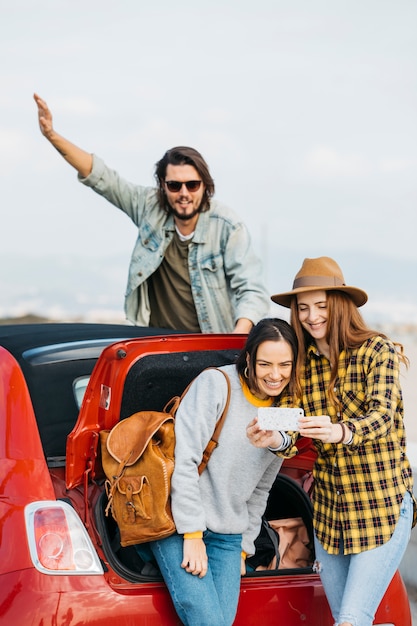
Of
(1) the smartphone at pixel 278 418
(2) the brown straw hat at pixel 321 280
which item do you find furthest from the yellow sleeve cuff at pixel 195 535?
(2) the brown straw hat at pixel 321 280

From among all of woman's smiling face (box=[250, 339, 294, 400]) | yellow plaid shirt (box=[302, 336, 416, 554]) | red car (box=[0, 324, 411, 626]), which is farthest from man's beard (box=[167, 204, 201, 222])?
yellow plaid shirt (box=[302, 336, 416, 554])

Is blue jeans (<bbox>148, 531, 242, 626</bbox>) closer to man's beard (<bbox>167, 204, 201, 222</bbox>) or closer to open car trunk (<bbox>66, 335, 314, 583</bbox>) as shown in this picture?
open car trunk (<bbox>66, 335, 314, 583</bbox>)

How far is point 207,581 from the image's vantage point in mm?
3117

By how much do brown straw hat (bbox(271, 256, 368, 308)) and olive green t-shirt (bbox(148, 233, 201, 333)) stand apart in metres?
1.97

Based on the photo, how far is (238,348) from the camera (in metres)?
3.61

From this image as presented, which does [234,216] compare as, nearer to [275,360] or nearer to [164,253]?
[164,253]

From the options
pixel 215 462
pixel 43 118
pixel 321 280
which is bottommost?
pixel 215 462

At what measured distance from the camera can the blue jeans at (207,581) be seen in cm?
302

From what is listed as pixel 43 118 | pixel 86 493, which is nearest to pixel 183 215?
pixel 43 118

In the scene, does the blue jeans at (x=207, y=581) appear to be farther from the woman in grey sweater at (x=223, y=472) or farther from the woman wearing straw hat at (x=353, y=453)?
the woman wearing straw hat at (x=353, y=453)

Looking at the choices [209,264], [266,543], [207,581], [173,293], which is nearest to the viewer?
[207,581]

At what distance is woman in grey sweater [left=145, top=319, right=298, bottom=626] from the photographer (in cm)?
311

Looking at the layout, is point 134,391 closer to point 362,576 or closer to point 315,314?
point 315,314

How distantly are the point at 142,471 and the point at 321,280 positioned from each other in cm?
93
